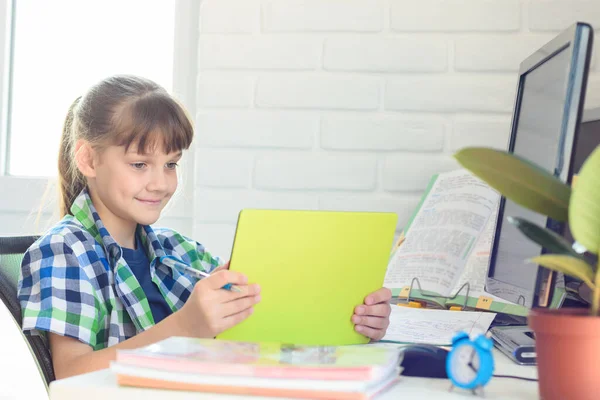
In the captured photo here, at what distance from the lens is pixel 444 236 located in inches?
64.1

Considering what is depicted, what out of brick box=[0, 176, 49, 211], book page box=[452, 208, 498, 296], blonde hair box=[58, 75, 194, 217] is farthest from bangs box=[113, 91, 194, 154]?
brick box=[0, 176, 49, 211]

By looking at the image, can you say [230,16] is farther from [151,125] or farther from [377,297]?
[377,297]

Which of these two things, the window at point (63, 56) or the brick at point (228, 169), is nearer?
the brick at point (228, 169)

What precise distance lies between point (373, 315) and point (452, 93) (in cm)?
91

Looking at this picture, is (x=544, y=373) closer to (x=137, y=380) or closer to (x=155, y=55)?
(x=137, y=380)

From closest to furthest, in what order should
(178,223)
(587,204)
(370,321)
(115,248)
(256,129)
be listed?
(587,204)
(370,321)
(115,248)
(256,129)
(178,223)

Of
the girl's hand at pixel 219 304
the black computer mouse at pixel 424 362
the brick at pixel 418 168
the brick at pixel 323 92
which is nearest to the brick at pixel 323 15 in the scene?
the brick at pixel 323 92

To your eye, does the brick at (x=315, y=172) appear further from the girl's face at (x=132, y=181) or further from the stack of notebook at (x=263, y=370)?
the stack of notebook at (x=263, y=370)

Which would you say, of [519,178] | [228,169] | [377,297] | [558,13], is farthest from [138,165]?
[558,13]

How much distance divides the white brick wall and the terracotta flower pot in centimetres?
121

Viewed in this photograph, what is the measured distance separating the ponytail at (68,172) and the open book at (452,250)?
0.68m

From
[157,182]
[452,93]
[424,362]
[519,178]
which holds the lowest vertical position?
[424,362]

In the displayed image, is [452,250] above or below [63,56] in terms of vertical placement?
below

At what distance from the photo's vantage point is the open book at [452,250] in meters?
1.53
